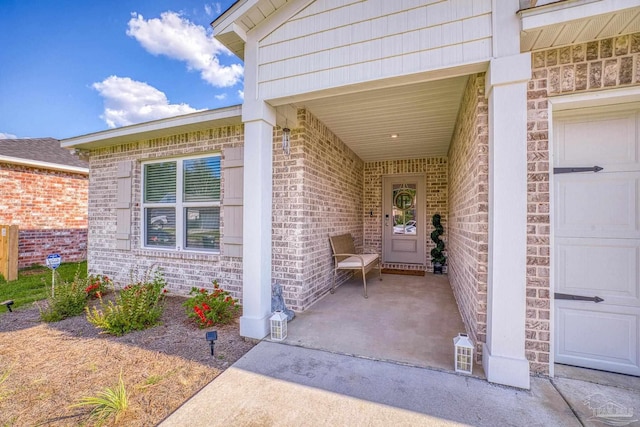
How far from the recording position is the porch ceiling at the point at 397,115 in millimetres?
3080

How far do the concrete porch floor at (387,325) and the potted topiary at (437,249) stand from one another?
1314 mm

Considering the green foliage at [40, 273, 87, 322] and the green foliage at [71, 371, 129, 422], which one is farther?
the green foliage at [40, 273, 87, 322]

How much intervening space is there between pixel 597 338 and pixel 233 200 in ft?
13.1

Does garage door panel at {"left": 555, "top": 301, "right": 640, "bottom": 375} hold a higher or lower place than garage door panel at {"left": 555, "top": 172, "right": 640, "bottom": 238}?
lower

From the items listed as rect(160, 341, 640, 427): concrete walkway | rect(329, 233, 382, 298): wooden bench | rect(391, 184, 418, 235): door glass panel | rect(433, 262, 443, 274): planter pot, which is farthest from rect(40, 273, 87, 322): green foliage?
rect(433, 262, 443, 274): planter pot

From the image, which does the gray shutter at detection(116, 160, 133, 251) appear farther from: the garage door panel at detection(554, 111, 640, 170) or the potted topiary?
the potted topiary

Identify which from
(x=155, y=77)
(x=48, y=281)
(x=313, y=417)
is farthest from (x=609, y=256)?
(x=155, y=77)

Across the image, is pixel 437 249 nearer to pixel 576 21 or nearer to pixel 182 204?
pixel 576 21

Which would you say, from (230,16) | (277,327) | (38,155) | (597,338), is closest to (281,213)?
(277,327)

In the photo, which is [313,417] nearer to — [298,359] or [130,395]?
[298,359]

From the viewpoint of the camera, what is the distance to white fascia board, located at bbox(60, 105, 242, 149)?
Result: 3512 mm

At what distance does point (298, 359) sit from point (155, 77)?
11113 mm

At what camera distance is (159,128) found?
3.86 m

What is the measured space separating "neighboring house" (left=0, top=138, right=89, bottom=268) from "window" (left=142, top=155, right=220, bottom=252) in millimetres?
4237
